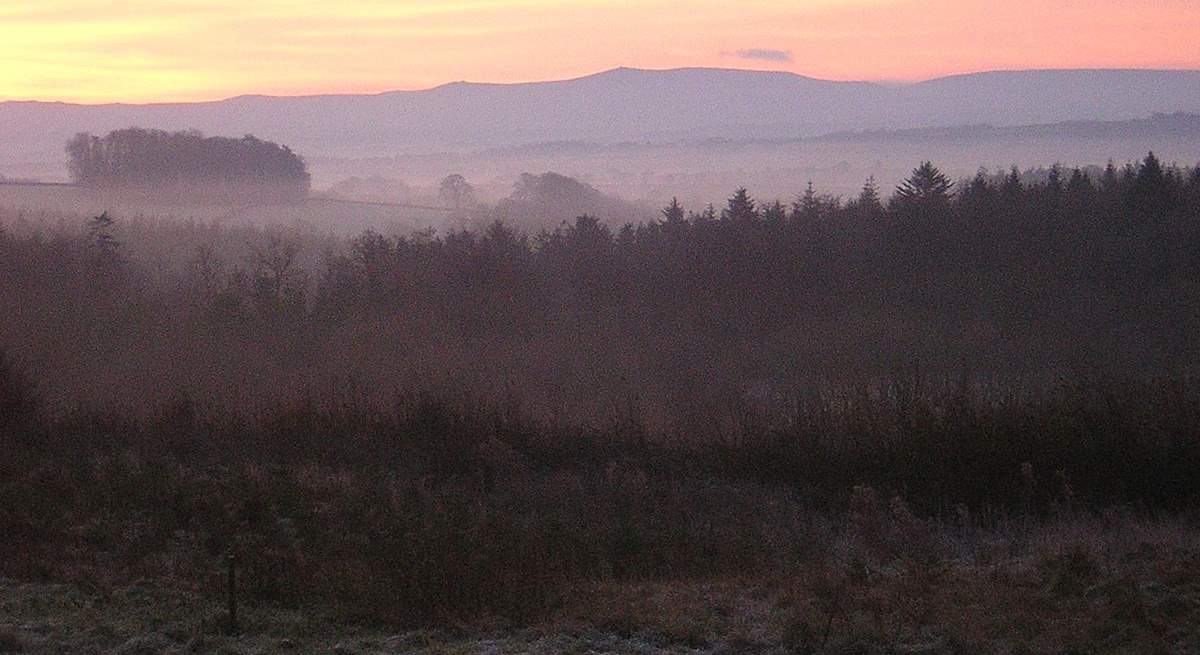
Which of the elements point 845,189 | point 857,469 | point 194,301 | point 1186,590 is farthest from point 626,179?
point 1186,590

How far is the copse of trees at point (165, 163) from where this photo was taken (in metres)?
81.1

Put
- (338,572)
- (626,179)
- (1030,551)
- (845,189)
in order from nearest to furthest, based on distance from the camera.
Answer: (338,572) < (1030,551) < (845,189) < (626,179)

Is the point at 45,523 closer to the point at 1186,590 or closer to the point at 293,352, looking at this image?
the point at 1186,590

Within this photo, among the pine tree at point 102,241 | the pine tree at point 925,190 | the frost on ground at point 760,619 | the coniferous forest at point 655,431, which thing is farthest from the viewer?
the pine tree at point 925,190

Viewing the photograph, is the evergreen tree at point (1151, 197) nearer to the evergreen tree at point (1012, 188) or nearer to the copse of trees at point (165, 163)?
the evergreen tree at point (1012, 188)

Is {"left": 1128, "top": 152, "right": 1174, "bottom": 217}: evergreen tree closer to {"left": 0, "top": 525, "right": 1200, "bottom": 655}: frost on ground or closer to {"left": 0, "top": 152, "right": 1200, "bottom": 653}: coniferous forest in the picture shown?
{"left": 0, "top": 152, "right": 1200, "bottom": 653}: coniferous forest

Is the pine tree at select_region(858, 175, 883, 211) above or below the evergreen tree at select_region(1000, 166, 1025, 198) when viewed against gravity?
below

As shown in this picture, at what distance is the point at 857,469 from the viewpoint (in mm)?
18219

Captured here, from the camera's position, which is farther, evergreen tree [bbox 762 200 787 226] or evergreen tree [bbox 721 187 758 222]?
evergreen tree [bbox 721 187 758 222]

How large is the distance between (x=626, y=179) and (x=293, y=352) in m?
107

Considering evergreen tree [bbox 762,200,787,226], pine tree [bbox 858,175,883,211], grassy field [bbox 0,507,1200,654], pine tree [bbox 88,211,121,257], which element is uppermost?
pine tree [bbox 858,175,883,211]

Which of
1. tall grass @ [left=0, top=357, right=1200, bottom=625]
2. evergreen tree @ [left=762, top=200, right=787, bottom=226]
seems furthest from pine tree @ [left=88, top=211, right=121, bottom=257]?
evergreen tree @ [left=762, top=200, right=787, bottom=226]

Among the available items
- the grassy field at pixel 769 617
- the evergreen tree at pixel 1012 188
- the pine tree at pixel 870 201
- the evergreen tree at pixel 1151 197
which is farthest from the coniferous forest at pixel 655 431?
the pine tree at pixel 870 201

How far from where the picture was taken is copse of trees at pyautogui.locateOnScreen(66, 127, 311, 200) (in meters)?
81.1
